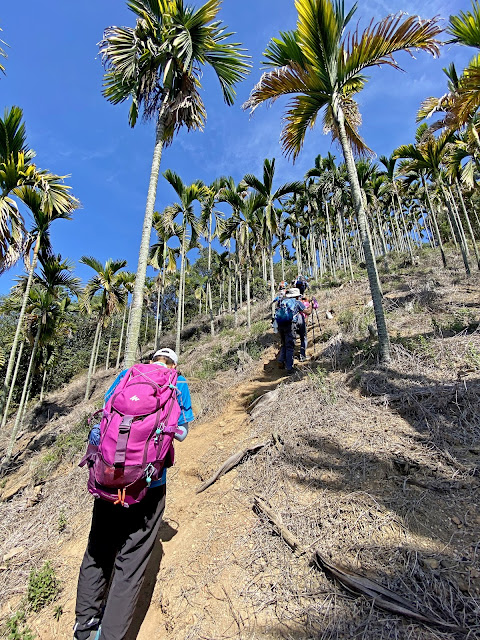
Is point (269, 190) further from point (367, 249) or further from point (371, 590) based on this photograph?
point (371, 590)

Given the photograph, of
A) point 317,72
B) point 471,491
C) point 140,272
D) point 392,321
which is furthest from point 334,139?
point 471,491

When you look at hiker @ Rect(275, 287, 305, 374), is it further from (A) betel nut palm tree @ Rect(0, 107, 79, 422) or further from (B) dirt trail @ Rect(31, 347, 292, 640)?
(A) betel nut palm tree @ Rect(0, 107, 79, 422)

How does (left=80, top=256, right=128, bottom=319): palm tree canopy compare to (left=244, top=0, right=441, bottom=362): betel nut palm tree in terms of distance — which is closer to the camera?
(left=244, top=0, right=441, bottom=362): betel nut palm tree

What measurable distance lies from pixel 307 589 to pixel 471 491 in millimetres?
1446

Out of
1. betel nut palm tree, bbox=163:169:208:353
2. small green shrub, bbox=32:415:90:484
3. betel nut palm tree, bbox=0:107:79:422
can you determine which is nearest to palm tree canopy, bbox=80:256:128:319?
betel nut palm tree, bbox=163:169:208:353

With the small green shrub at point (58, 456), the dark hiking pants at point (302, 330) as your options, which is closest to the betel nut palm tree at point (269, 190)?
the dark hiking pants at point (302, 330)

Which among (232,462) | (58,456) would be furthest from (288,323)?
(58,456)

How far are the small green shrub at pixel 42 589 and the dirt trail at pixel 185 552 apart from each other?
0.28 ft

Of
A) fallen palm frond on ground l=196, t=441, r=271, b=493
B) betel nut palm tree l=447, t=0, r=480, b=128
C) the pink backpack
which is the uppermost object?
betel nut palm tree l=447, t=0, r=480, b=128

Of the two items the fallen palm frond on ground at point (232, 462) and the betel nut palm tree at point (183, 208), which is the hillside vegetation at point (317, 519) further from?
the betel nut palm tree at point (183, 208)

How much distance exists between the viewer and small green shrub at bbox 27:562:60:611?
2725 mm

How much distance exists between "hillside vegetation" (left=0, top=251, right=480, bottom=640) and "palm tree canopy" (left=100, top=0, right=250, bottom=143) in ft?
21.5

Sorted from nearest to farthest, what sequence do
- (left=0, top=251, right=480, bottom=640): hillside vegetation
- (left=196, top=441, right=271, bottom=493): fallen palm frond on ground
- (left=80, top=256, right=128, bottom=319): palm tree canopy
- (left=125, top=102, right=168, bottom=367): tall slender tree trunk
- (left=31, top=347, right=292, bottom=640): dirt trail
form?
(left=0, top=251, right=480, bottom=640): hillside vegetation → (left=31, top=347, right=292, bottom=640): dirt trail → (left=196, top=441, right=271, bottom=493): fallen palm frond on ground → (left=125, top=102, right=168, bottom=367): tall slender tree trunk → (left=80, top=256, right=128, bottom=319): palm tree canopy

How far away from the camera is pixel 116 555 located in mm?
2166
